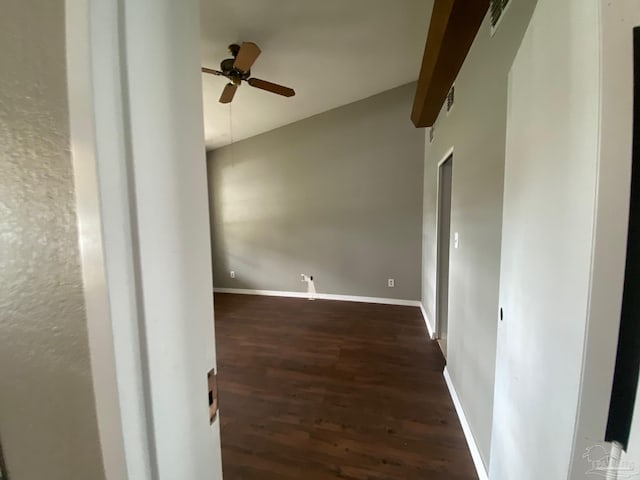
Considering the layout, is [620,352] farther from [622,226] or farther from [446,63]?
[446,63]

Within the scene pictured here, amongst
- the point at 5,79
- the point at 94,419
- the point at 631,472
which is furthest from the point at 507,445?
the point at 5,79

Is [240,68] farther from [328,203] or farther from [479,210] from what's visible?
[328,203]

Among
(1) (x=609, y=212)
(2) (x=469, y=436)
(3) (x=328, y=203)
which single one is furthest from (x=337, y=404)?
(3) (x=328, y=203)

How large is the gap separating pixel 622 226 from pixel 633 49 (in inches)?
11.0

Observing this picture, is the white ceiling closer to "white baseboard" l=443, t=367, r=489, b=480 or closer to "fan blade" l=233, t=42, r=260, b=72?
"fan blade" l=233, t=42, r=260, b=72

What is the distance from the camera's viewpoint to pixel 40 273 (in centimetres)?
30

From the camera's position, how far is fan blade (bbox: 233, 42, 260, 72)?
199 cm

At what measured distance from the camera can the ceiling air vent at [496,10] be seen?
4.06ft

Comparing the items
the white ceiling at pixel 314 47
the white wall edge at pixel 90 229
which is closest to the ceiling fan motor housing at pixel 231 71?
the white ceiling at pixel 314 47

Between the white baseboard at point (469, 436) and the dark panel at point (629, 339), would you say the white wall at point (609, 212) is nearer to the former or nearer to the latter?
the dark panel at point (629, 339)

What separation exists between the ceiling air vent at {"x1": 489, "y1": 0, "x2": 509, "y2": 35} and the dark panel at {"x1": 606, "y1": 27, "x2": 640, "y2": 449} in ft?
4.31

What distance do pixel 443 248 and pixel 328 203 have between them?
209cm

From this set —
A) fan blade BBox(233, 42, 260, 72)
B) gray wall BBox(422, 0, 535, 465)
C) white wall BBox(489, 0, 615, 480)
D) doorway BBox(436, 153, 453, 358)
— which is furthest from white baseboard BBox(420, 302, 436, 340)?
fan blade BBox(233, 42, 260, 72)

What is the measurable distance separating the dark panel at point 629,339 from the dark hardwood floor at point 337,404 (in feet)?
4.47
